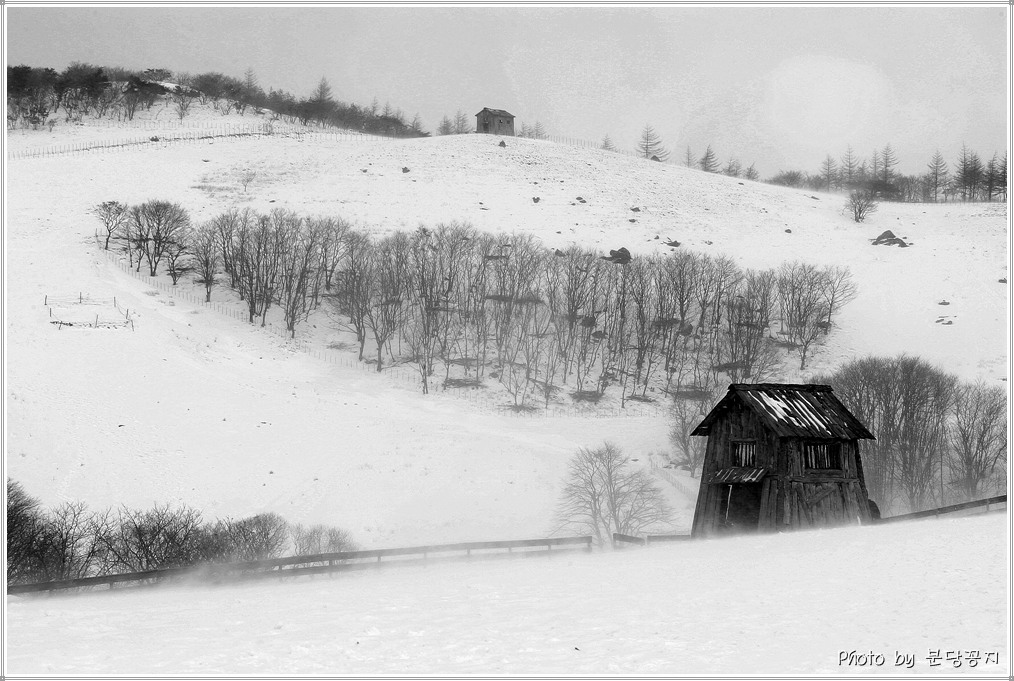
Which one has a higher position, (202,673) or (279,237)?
(279,237)

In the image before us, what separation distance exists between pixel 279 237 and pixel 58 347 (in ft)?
91.1

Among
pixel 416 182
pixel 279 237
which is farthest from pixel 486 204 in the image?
pixel 279 237

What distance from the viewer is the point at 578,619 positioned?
1548 centimetres

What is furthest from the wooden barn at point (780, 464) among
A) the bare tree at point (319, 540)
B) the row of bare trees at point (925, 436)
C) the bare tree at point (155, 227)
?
the bare tree at point (155, 227)

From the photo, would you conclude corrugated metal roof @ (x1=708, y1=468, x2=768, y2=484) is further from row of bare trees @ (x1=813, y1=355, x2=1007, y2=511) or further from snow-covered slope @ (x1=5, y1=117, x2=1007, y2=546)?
row of bare trees @ (x1=813, y1=355, x2=1007, y2=511)

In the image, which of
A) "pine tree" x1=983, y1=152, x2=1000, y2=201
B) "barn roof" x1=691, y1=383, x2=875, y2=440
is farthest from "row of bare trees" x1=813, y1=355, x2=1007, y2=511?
"pine tree" x1=983, y1=152, x2=1000, y2=201

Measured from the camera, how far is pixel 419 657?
44.0ft

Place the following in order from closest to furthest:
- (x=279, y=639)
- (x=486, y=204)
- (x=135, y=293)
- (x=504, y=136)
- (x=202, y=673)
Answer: (x=202, y=673)
(x=279, y=639)
(x=135, y=293)
(x=486, y=204)
(x=504, y=136)

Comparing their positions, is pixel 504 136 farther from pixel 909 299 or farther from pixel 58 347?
pixel 58 347

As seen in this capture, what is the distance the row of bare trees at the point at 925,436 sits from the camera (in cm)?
4781

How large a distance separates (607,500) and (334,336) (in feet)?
107

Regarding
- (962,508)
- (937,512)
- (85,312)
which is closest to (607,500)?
(937,512)

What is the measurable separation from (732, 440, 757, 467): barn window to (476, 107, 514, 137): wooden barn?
111m

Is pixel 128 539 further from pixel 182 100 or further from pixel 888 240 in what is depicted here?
pixel 182 100
